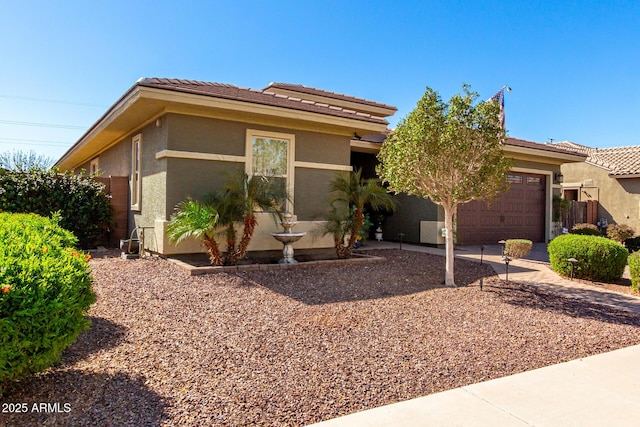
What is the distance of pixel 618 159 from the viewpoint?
2009 cm

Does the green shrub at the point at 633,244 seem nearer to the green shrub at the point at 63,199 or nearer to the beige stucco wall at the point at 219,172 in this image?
the beige stucco wall at the point at 219,172

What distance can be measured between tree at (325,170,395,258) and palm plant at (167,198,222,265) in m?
2.77

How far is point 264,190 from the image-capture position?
8148 millimetres

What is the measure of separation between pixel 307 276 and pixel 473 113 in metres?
4.17

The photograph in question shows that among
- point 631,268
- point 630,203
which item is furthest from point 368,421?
point 630,203

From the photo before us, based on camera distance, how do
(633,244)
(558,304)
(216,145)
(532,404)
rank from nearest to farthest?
(532,404) < (558,304) < (216,145) < (633,244)

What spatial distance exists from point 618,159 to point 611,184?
2480 millimetres

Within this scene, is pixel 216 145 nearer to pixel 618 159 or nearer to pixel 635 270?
pixel 635 270

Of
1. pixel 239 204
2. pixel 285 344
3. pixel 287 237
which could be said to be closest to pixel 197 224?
pixel 239 204

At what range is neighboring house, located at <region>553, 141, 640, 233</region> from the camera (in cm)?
1780

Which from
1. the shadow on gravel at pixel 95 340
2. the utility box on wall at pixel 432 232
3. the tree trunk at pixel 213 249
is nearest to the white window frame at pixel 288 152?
the tree trunk at pixel 213 249

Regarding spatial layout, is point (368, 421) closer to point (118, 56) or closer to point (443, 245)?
A: point (443, 245)

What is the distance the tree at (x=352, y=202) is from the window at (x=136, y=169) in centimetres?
485

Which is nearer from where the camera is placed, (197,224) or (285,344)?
(285,344)
